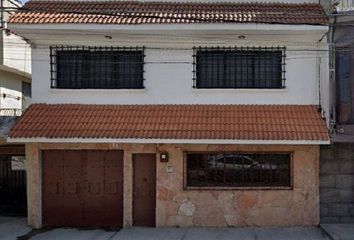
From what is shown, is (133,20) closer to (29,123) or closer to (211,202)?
(29,123)

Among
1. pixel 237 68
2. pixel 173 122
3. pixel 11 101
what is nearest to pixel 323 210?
pixel 237 68

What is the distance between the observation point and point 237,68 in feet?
38.4

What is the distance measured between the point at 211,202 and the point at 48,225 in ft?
15.3

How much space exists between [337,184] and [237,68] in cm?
430

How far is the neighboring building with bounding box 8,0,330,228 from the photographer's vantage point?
429 inches

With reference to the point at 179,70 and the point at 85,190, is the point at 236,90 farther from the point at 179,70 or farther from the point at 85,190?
the point at 85,190

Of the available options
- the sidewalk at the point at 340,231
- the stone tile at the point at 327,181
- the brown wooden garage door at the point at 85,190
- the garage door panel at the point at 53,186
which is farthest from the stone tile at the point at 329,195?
the garage door panel at the point at 53,186

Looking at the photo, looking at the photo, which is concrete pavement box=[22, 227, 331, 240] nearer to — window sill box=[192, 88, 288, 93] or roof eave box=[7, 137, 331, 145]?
roof eave box=[7, 137, 331, 145]

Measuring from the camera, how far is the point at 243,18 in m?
11.0

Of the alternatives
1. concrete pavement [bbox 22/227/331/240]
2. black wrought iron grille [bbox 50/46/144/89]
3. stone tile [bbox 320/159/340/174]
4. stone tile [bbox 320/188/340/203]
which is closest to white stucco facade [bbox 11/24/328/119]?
black wrought iron grille [bbox 50/46/144/89]

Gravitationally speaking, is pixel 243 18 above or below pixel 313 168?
above

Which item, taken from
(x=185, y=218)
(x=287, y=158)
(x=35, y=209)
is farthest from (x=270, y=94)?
(x=35, y=209)

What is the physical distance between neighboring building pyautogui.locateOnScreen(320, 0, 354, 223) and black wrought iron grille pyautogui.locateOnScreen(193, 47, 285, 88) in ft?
5.24

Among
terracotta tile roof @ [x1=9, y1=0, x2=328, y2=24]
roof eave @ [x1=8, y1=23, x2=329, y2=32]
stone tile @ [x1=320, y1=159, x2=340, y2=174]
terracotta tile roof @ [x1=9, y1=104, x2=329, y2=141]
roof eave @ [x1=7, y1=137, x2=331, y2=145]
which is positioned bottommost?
stone tile @ [x1=320, y1=159, x2=340, y2=174]
